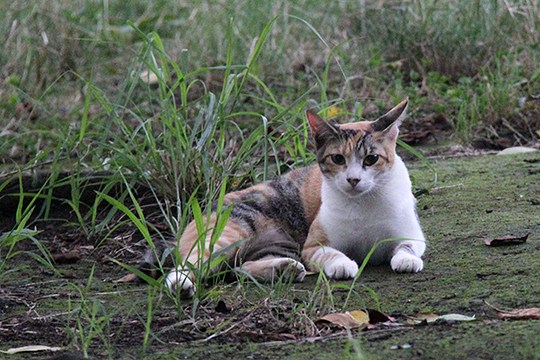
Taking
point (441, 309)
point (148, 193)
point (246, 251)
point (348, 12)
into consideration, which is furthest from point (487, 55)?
point (441, 309)

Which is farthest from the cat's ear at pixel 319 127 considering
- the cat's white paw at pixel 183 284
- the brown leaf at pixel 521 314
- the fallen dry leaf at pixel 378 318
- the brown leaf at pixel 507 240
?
the brown leaf at pixel 521 314

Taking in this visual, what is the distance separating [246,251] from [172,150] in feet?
2.25

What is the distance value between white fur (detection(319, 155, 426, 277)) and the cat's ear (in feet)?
0.60

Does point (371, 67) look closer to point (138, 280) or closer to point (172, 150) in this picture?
point (172, 150)

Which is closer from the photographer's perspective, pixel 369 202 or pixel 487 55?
pixel 369 202

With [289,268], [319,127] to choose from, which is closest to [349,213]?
[319,127]

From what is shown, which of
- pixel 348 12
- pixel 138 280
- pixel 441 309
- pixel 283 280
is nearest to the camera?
pixel 441 309

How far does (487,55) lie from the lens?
7.11m

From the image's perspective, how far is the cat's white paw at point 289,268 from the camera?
3.57 meters

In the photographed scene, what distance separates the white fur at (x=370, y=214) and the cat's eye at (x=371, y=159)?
32mm

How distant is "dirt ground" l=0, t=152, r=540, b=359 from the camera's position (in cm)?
266

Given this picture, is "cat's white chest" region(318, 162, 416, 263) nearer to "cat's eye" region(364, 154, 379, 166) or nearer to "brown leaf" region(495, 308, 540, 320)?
"cat's eye" region(364, 154, 379, 166)

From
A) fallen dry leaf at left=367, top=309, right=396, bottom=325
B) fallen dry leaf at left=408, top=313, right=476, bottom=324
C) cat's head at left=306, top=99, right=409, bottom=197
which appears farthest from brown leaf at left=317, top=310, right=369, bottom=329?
cat's head at left=306, top=99, right=409, bottom=197

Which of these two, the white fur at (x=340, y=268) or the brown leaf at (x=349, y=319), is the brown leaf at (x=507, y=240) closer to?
the white fur at (x=340, y=268)
